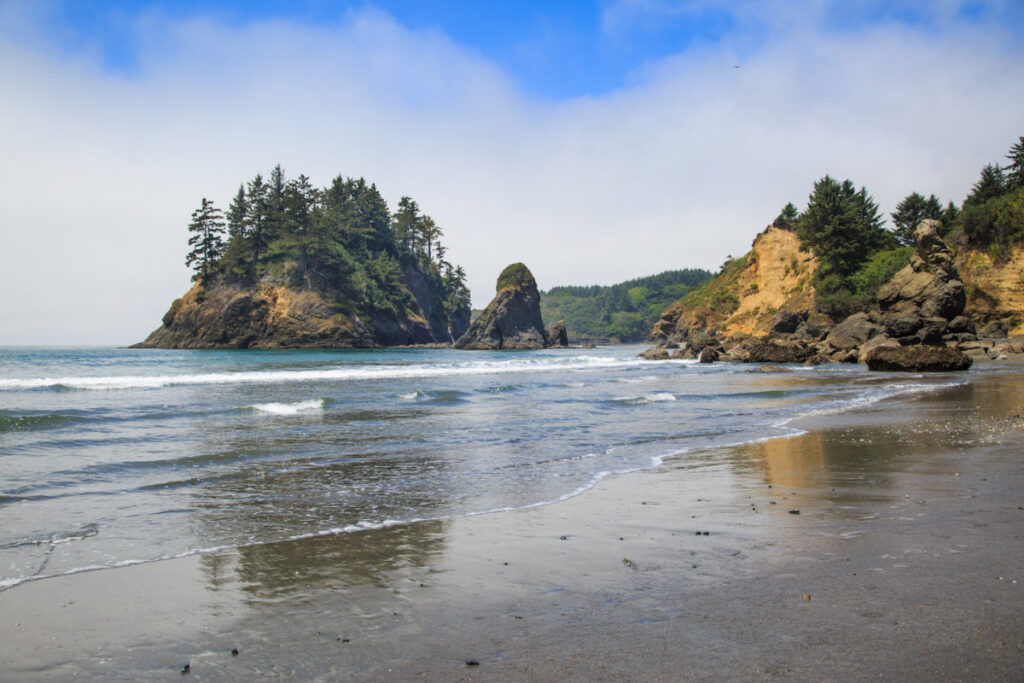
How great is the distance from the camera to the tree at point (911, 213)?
68875 mm

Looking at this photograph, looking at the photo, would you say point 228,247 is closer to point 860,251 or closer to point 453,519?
point 860,251

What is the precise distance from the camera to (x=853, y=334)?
41.2 m

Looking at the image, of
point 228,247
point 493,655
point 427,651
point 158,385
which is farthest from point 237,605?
point 228,247

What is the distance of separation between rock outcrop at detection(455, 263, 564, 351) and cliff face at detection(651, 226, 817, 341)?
24209 mm

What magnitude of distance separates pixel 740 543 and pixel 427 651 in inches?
113

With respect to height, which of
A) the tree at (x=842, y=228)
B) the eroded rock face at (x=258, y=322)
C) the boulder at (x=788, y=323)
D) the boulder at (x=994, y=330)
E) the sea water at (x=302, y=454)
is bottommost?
the sea water at (x=302, y=454)

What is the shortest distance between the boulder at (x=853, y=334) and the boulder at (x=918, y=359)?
29.8 ft

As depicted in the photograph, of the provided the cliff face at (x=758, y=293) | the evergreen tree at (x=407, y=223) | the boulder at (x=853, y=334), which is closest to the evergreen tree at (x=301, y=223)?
the evergreen tree at (x=407, y=223)

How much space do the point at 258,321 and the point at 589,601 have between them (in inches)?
3482

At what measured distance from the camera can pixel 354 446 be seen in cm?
1118

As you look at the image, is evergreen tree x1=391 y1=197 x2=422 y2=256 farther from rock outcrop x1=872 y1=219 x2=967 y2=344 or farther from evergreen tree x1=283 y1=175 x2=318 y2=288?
rock outcrop x1=872 y1=219 x2=967 y2=344

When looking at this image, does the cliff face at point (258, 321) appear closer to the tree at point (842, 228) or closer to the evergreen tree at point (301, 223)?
the evergreen tree at point (301, 223)

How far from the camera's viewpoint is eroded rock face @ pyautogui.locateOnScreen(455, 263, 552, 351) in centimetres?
10588

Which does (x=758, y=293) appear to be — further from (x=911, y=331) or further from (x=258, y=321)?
(x=258, y=321)
